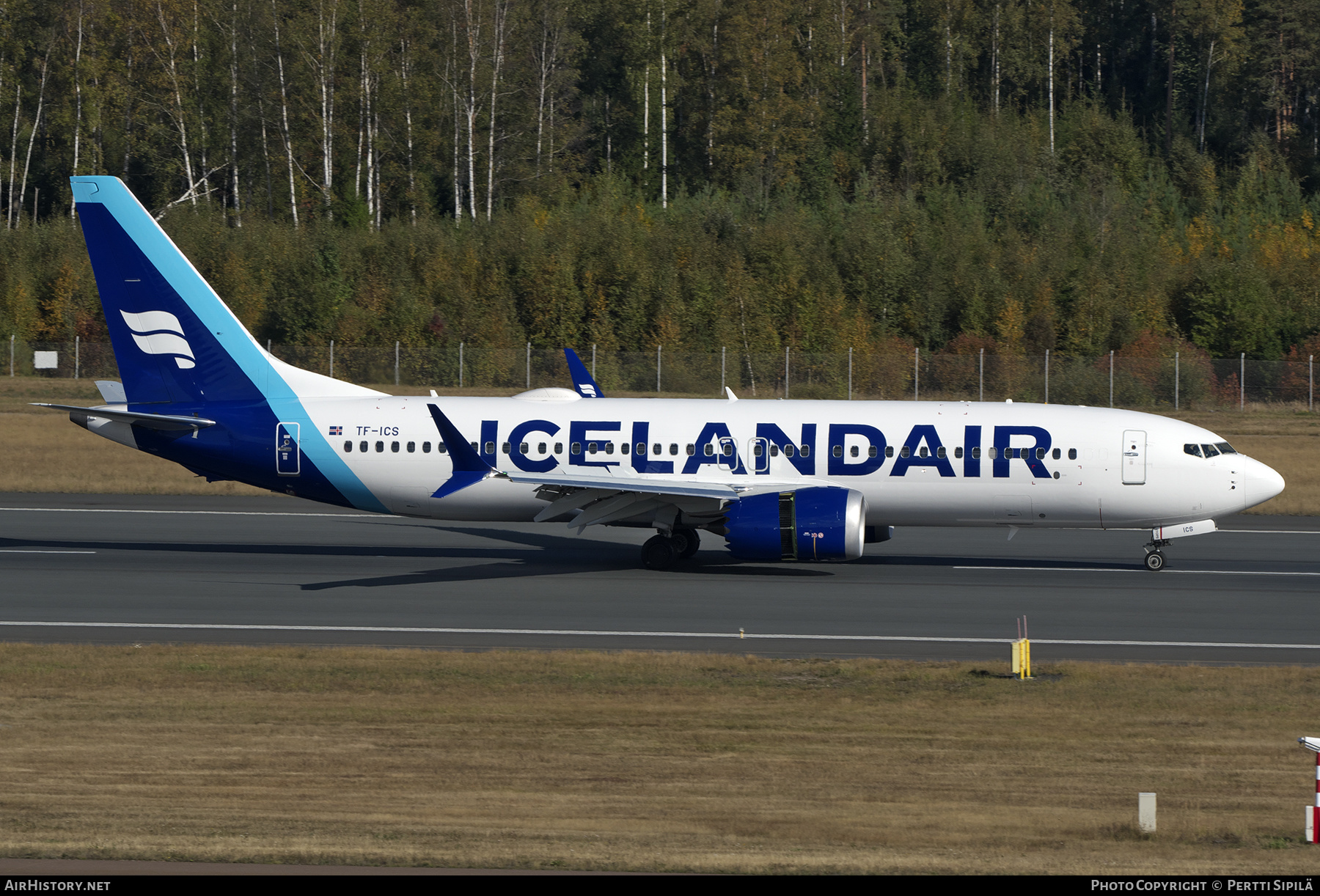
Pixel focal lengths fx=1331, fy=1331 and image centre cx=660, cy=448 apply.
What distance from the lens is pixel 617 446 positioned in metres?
27.0

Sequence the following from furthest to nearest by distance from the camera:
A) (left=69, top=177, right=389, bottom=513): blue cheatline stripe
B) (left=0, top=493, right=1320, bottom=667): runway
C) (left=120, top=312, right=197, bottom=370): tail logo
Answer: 1. (left=120, top=312, right=197, bottom=370): tail logo
2. (left=69, top=177, right=389, bottom=513): blue cheatline stripe
3. (left=0, top=493, right=1320, bottom=667): runway

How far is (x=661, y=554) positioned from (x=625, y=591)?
253 cm

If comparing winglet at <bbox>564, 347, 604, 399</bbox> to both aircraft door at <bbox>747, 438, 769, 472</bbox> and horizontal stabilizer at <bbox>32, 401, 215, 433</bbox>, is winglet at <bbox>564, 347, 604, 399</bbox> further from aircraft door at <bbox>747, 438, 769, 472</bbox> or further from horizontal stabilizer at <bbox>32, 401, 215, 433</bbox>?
horizontal stabilizer at <bbox>32, 401, 215, 433</bbox>

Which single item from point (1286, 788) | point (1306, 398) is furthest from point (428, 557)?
point (1306, 398)

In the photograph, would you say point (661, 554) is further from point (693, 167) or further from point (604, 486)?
point (693, 167)

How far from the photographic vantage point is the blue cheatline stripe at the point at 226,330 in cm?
2711

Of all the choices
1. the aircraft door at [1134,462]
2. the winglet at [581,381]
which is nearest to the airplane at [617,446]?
the aircraft door at [1134,462]

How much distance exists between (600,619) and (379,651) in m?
4.16

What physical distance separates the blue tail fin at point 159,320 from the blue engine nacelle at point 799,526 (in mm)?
10045

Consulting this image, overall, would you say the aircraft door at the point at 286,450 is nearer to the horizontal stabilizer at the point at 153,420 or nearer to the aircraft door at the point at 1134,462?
the horizontal stabilizer at the point at 153,420

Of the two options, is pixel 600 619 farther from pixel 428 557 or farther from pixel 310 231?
pixel 310 231

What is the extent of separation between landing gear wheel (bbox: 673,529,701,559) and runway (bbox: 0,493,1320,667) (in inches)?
13.6

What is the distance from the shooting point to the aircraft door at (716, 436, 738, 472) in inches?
1048

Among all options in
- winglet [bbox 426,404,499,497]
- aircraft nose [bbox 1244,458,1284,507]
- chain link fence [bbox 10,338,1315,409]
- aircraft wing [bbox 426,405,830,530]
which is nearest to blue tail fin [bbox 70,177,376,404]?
aircraft wing [bbox 426,405,830,530]
